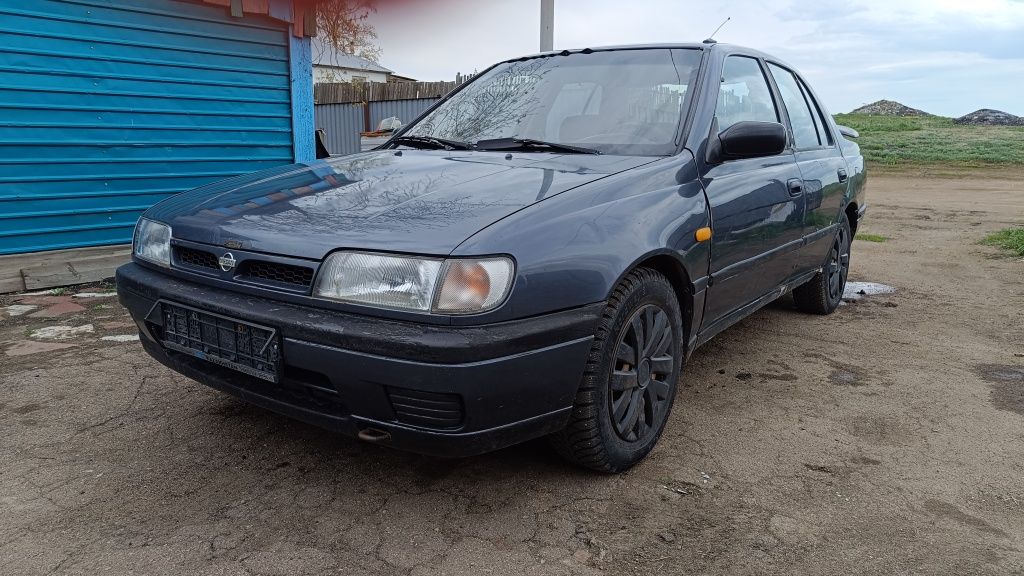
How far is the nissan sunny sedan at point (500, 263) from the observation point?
1980mm

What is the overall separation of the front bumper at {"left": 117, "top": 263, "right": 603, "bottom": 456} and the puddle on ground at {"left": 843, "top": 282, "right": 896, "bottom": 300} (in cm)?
418

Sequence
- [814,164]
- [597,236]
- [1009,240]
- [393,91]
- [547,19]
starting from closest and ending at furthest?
[597,236] → [814,164] → [547,19] → [1009,240] → [393,91]

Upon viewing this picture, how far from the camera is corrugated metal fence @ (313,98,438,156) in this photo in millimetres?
13906

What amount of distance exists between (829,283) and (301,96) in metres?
5.10

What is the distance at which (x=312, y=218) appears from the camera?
2270 mm

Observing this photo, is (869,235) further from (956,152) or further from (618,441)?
(956,152)

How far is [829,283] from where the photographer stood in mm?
4824

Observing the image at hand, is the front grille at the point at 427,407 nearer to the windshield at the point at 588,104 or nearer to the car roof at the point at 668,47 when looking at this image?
the windshield at the point at 588,104

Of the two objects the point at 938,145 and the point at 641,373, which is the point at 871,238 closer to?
the point at 641,373

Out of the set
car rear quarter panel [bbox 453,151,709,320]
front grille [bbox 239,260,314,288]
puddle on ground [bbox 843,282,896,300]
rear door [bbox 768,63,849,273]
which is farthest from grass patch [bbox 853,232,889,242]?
front grille [bbox 239,260,314,288]

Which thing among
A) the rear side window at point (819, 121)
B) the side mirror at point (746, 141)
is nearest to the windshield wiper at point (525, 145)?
the side mirror at point (746, 141)

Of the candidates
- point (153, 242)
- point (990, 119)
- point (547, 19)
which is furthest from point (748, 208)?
point (990, 119)

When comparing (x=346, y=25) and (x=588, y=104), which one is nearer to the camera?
(x=588, y=104)

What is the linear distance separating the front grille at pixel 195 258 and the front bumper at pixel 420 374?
0.14 m
